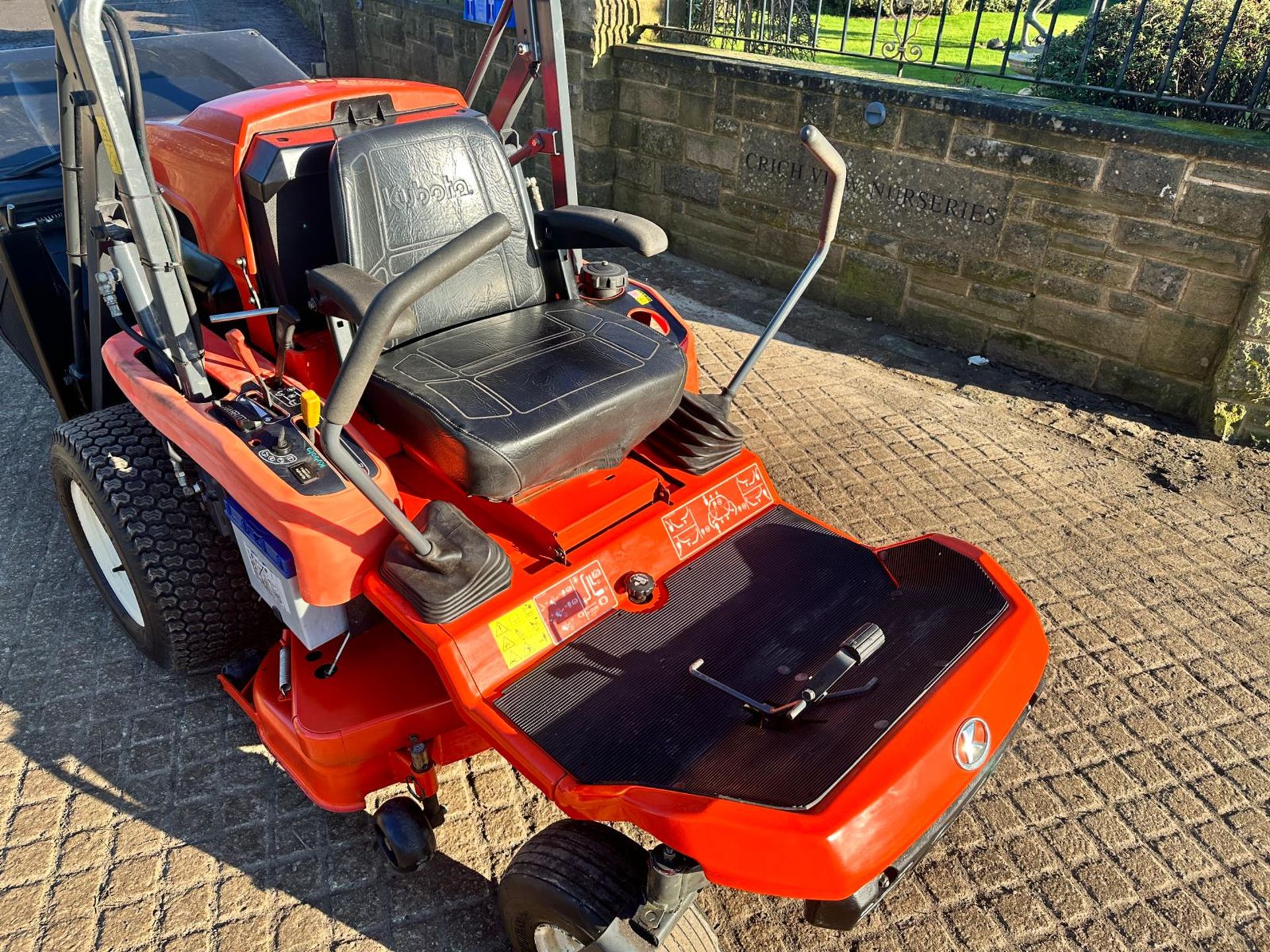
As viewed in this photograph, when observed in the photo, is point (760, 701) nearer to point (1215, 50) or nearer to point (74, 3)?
point (74, 3)

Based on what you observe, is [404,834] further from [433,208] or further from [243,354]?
[433,208]

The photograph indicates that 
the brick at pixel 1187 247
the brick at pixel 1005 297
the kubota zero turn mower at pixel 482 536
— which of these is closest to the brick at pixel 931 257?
the brick at pixel 1005 297

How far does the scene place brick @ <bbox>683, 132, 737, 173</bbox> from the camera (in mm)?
5688

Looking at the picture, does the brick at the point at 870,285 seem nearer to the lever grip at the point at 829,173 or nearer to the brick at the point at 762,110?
the brick at the point at 762,110

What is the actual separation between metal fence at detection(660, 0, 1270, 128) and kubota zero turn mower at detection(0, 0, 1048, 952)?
273cm

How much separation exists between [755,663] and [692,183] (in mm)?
4378

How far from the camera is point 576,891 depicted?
1870 millimetres

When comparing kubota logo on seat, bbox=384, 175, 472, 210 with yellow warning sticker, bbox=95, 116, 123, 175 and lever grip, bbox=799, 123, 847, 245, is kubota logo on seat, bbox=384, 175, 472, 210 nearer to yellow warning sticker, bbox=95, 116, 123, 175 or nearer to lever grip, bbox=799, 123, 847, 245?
yellow warning sticker, bbox=95, 116, 123, 175

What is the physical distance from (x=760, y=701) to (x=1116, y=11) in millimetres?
4591

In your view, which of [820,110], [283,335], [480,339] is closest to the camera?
[283,335]

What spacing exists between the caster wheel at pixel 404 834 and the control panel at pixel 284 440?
0.80m

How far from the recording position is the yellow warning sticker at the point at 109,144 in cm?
220

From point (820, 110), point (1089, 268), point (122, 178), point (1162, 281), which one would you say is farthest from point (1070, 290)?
point (122, 178)

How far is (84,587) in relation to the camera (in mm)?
3277
